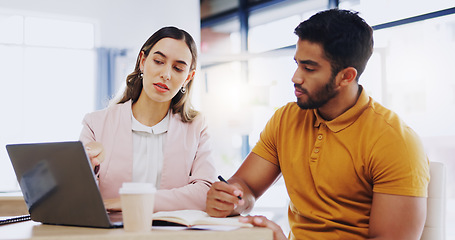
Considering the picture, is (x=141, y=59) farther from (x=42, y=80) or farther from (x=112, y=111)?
(x=42, y=80)

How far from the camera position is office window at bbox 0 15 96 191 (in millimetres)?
5027

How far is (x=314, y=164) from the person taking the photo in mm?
1503

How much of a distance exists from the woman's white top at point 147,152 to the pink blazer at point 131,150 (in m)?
0.04

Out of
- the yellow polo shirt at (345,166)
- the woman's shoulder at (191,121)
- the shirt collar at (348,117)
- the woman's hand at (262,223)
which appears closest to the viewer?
the woman's hand at (262,223)

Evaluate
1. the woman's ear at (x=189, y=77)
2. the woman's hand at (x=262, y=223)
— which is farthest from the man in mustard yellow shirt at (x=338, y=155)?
the woman's ear at (x=189, y=77)

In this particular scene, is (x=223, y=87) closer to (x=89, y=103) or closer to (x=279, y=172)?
(x=89, y=103)

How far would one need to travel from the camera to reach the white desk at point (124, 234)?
93 cm

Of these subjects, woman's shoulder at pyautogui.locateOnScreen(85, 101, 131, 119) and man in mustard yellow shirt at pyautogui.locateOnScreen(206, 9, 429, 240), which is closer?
man in mustard yellow shirt at pyautogui.locateOnScreen(206, 9, 429, 240)

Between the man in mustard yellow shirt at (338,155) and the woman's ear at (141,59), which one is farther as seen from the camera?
the woman's ear at (141,59)

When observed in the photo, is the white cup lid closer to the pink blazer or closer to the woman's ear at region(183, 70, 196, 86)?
the pink blazer

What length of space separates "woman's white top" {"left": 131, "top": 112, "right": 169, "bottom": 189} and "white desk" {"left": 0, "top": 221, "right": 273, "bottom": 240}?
2.18ft

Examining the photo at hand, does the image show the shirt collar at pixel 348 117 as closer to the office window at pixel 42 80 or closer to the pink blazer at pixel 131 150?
the pink blazer at pixel 131 150

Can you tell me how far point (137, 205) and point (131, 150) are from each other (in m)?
0.77

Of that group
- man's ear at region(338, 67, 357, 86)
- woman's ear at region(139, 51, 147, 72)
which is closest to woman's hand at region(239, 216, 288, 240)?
man's ear at region(338, 67, 357, 86)
